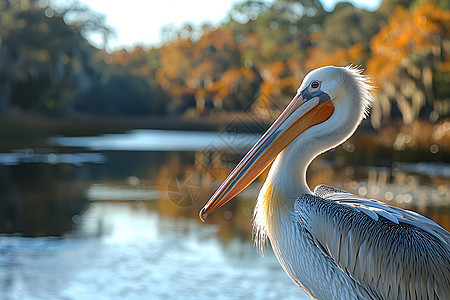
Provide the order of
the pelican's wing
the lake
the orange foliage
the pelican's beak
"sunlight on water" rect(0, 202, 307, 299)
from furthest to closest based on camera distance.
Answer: the orange foliage, the lake, "sunlight on water" rect(0, 202, 307, 299), the pelican's beak, the pelican's wing

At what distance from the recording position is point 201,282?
5078 millimetres

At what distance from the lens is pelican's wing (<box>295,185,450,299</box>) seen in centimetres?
261

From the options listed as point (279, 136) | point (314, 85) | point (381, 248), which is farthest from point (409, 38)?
point (381, 248)

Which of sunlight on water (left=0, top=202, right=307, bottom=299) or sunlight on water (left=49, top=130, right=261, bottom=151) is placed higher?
sunlight on water (left=49, top=130, right=261, bottom=151)

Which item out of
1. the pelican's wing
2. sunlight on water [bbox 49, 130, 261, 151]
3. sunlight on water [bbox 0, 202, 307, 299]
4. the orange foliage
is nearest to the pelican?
the pelican's wing

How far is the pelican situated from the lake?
2090mm

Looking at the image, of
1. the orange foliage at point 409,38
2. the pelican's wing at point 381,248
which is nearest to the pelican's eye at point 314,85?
the pelican's wing at point 381,248

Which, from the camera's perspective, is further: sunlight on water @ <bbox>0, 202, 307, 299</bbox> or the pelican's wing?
sunlight on water @ <bbox>0, 202, 307, 299</bbox>

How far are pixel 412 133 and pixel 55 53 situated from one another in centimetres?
1967

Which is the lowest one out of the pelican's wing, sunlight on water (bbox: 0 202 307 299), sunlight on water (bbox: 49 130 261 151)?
sunlight on water (bbox: 0 202 307 299)

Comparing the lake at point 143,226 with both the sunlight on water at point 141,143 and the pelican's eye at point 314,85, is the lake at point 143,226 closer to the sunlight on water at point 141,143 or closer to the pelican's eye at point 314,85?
the pelican's eye at point 314,85

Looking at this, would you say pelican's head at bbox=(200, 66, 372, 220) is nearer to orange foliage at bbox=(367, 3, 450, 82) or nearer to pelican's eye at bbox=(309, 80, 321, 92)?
pelican's eye at bbox=(309, 80, 321, 92)

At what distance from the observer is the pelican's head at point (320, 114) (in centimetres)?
287

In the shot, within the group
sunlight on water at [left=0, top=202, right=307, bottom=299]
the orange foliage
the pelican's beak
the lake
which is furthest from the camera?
the orange foliage
